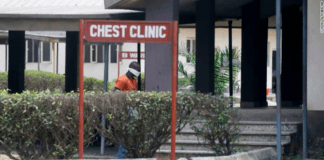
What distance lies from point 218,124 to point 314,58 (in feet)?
5.23

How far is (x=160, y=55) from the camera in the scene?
11633 millimetres

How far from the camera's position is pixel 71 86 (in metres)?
19.6

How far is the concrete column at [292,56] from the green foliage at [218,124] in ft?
24.1

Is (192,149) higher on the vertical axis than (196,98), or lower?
lower

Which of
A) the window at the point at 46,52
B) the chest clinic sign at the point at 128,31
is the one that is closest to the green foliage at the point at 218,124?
the chest clinic sign at the point at 128,31

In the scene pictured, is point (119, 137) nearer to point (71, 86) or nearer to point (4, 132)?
point (4, 132)

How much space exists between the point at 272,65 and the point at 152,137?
26431 millimetres

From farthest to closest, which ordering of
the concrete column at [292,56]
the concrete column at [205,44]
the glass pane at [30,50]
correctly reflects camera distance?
the glass pane at [30,50] → the concrete column at [292,56] → the concrete column at [205,44]

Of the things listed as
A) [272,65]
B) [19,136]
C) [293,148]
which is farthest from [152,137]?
[272,65]

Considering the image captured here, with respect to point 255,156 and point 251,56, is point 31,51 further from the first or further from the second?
point 255,156

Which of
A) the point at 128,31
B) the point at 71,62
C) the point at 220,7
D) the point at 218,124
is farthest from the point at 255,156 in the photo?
the point at 71,62

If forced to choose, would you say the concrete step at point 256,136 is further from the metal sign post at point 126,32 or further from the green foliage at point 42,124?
the metal sign post at point 126,32

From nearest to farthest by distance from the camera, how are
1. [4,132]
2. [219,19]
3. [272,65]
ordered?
[4,132] < [219,19] < [272,65]

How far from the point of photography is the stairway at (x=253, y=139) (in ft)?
32.8
